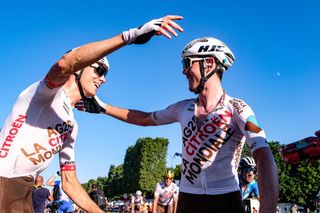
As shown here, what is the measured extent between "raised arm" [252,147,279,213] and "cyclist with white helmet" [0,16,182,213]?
1.42 m

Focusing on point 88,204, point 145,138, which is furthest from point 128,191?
point 88,204

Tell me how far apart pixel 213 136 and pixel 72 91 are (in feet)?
6.73

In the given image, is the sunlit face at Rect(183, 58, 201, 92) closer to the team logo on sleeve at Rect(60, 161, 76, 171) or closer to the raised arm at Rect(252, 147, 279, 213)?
the raised arm at Rect(252, 147, 279, 213)

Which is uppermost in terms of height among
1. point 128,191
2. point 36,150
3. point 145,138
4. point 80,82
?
point 145,138

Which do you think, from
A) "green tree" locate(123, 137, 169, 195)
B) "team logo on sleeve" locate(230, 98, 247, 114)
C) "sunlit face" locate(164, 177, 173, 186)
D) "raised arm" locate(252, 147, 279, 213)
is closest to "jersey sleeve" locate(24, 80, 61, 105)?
"team logo on sleeve" locate(230, 98, 247, 114)

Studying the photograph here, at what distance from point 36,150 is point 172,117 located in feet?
5.42

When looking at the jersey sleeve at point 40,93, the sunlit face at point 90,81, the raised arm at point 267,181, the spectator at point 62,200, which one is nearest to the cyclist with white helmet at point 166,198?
the spectator at point 62,200

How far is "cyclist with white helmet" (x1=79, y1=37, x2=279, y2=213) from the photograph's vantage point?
14.1 feet

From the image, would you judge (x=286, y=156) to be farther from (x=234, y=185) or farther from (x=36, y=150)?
(x=36, y=150)

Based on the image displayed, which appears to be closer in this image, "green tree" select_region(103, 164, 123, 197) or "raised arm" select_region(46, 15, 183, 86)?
"raised arm" select_region(46, 15, 183, 86)

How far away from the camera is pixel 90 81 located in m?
5.83

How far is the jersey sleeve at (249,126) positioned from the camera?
13.5ft

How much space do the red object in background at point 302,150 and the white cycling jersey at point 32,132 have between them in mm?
2409

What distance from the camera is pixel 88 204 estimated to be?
5.73 meters
